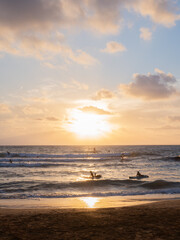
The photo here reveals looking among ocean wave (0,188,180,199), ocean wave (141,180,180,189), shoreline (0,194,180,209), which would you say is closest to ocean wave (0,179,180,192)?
ocean wave (141,180,180,189)

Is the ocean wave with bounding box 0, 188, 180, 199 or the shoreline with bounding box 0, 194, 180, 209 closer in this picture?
the shoreline with bounding box 0, 194, 180, 209

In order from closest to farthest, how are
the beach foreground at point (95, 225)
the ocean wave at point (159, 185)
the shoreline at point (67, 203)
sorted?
the beach foreground at point (95, 225) → the shoreline at point (67, 203) → the ocean wave at point (159, 185)

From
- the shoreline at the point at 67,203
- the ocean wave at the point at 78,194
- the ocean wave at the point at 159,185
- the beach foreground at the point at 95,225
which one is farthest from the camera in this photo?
the ocean wave at the point at 159,185

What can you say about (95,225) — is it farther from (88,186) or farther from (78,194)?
(88,186)

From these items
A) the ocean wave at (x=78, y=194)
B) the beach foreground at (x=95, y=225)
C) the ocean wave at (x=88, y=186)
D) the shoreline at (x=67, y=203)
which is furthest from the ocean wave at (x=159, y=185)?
the beach foreground at (x=95, y=225)

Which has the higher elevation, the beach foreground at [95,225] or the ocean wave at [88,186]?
the beach foreground at [95,225]

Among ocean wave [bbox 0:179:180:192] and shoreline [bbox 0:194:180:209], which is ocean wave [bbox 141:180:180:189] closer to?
ocean wave [bbox 0:179:180:192]

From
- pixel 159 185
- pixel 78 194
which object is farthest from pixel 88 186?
pixel 159 185

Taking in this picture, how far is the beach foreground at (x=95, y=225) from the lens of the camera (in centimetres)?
658

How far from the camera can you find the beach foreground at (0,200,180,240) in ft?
21.6

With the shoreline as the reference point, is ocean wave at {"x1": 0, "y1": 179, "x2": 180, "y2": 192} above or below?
below

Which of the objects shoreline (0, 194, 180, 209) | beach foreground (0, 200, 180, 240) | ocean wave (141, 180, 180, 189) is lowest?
ocean wave (141, 180, 180, 189)

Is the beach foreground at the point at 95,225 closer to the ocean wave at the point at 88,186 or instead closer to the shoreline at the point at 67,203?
the shoreline at the point at 67,203

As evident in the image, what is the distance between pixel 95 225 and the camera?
7703 millimetres
